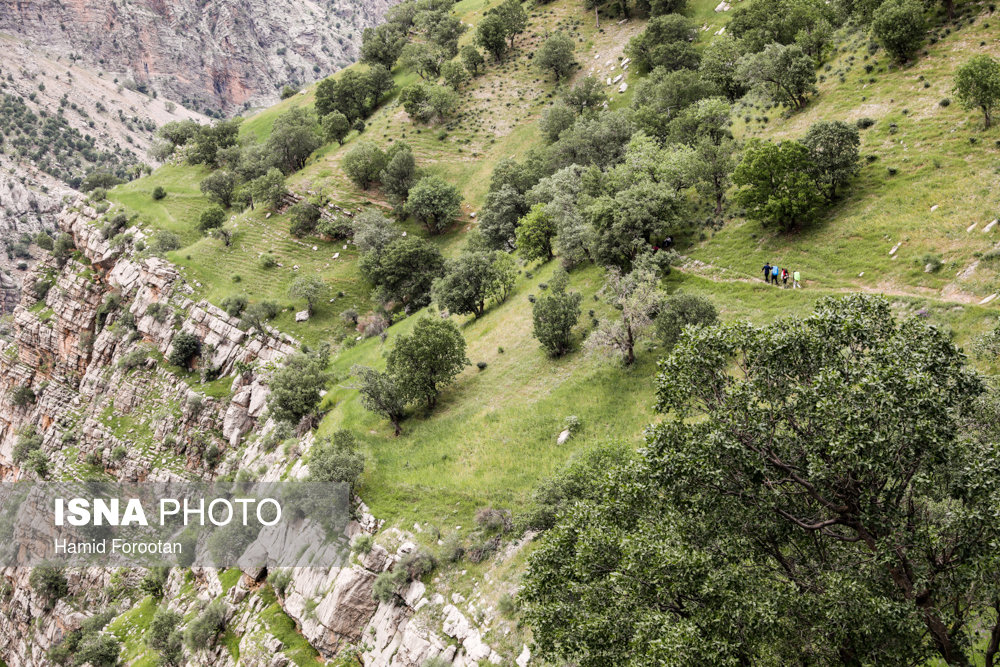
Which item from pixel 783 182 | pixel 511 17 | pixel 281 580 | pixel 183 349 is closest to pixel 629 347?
pixel 783 182

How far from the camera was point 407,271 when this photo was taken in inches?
2968

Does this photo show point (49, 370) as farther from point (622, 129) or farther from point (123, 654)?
point (622, 129)

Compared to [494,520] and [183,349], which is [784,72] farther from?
[183,349]

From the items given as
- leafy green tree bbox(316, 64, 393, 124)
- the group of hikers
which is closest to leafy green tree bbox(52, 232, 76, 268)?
leafy green tree bbox(316, 64, 393, 124)

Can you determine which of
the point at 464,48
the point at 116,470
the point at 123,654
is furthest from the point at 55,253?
the point at 464,48

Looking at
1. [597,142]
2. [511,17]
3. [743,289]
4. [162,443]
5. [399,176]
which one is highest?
[511,17]

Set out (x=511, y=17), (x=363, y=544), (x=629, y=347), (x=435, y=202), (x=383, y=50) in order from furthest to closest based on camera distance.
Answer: (x=383, y=50), (x=511, y=17), (x=435, y=202), (x=629, y=347), (x=363, y=544)

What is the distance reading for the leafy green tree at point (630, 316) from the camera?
42.4m

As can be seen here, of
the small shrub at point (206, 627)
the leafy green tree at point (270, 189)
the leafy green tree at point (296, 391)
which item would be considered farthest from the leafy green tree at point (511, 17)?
the small shrub at point (206, 627)

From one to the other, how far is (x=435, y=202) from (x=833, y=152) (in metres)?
53.0

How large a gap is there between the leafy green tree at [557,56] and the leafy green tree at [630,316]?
7234cm

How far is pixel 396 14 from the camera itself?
146125mm

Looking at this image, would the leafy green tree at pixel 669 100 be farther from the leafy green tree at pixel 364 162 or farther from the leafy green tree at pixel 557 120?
the leafy green tree at pixel 364 162

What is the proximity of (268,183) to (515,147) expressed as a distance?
41.8 meters
